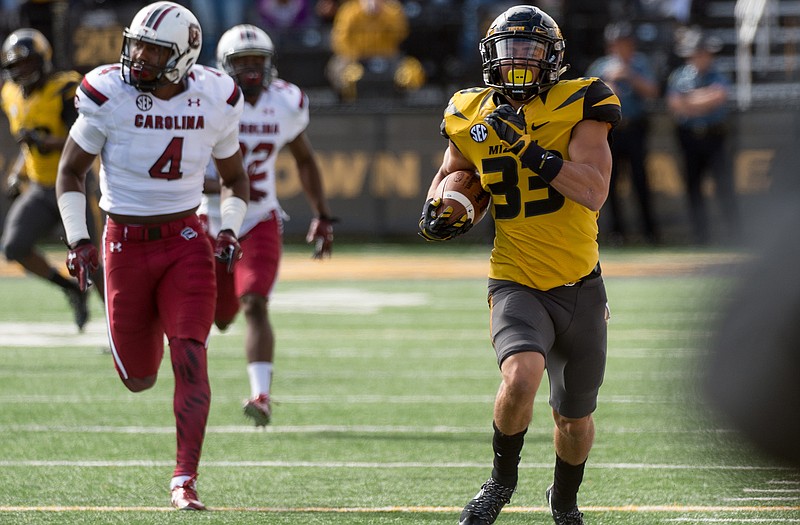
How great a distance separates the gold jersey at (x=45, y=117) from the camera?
8.75 meters

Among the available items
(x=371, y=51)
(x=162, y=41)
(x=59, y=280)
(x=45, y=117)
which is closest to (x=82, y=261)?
(x=162, y=41)

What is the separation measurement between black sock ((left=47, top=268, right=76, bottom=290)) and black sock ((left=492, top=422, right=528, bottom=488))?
19.0ft

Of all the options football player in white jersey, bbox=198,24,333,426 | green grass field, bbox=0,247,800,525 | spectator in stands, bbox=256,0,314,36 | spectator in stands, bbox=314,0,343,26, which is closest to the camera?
green grass field, bbox=0,247,800,525

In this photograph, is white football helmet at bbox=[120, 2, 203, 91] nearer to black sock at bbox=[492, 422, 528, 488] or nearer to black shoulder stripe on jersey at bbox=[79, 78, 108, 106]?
black shoulder stripe on jersey at bbox=[79, 78, 108, 106]

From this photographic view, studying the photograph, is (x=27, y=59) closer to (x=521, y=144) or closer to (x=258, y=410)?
(x=258, y=410)

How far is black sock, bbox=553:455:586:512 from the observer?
4.16 metres

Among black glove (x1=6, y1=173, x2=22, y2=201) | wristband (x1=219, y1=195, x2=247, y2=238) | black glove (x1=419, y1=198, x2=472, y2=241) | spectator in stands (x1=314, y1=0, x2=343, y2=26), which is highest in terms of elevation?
black glove (x1=419, y1=198, x2=472, y2=241)

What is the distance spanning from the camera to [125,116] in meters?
4.89

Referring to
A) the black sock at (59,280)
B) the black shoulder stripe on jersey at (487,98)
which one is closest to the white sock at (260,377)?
the black shoulder stripe on jersey at (487,98)

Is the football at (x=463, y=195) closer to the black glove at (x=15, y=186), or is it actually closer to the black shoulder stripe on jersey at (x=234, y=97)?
the black shoulder stripe on jersey at (x=234, y=97)

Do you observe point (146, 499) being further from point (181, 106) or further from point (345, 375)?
point (345, 375)

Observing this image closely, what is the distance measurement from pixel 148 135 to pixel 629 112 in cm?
1055

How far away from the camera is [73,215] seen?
16.1 feet

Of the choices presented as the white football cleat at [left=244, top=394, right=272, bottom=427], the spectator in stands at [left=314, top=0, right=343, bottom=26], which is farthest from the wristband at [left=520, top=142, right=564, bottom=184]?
the spectator in stands at [left=314, top=0, right=343, bottom=26]
